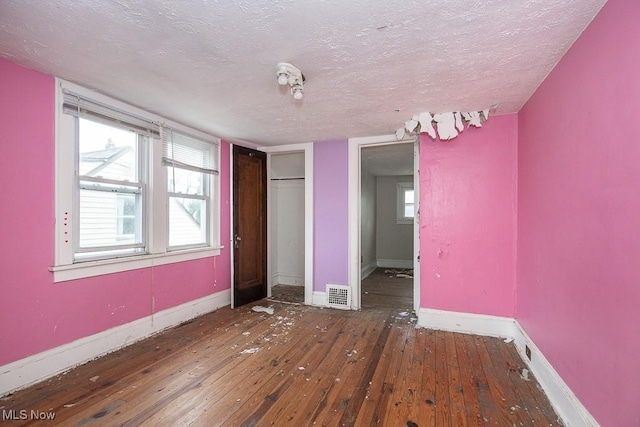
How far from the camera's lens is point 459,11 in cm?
142

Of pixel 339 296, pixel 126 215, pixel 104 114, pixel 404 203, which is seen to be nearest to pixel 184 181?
pixel 126 215

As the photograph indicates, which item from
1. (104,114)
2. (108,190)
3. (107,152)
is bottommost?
(108,190)

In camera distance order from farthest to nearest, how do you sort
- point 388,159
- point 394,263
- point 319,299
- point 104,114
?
1. point 394,263
2. point 388,159
3. point 319,299
4. point 104,114

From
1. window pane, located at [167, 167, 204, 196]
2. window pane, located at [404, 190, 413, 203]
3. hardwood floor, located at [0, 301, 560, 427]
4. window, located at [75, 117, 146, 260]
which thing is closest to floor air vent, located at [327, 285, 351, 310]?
hardwood floor, located at [0, 301, 560, 427]

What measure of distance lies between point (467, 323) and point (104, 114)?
13.4 feet

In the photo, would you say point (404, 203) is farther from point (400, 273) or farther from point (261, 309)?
point (261, 309)

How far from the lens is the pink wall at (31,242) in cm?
Result: 193

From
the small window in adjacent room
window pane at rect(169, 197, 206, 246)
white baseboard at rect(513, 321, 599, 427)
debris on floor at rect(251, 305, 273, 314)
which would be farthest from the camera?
the small window in adjacent room

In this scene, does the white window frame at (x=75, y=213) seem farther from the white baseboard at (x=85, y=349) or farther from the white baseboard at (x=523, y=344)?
the white baseboard at (x=523, y=344)

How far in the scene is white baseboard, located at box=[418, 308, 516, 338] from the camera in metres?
2.87

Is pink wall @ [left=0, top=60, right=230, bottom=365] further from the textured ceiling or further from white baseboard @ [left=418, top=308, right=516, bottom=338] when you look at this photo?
white baseboard @ [left=418, top=308, right=516, bottom=338]

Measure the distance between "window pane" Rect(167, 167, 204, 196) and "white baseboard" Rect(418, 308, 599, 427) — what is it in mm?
3087

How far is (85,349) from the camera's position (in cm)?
233

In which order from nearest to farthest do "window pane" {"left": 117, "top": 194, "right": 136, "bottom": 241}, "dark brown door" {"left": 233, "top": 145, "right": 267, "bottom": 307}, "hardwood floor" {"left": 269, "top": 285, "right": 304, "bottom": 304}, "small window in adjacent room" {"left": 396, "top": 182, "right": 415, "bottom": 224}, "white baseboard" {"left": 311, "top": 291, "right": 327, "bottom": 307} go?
"window pane" {"left": 117, "top": 194, "right": 136, "bottom": 241} → "dark brown door" {"left": 233, "top": 145, "right": 267, "bottom": 307} → "white baseboard" {"left": 311, "top": 291, "right": 327, "bottom": 307} → "hardwood floor" {"left": 269, "top": 285, "right": 304, "bottom": 304} → "small window in adjacent room" {"left": 396, "top": 182, "right": 415, "bottom": 224}
